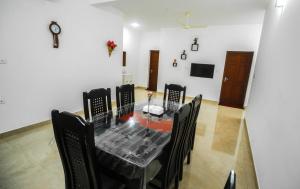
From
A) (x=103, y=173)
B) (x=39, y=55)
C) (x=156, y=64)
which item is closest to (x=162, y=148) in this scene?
(x=103, y=173)

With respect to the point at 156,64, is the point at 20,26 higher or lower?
higher

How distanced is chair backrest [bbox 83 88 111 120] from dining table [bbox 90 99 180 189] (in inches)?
7.8

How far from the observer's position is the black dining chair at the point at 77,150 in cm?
99

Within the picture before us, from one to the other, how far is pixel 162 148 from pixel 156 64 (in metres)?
6.28

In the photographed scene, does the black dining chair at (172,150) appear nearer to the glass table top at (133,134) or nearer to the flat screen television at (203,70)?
the glass table top at (133,134)

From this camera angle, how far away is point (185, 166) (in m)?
2.24

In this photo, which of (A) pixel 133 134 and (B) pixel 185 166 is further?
(B) pixel 185 166

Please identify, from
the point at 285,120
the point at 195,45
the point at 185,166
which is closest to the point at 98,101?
the point at 185,166

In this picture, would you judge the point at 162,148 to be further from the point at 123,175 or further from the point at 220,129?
the point at 220,129

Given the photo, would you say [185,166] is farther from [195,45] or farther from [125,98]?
[195,45]

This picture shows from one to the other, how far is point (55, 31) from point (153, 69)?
483 centimetres

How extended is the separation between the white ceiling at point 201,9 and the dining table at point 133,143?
281cm

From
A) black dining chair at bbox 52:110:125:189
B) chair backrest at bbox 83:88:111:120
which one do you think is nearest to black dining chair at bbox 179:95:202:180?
black dining chair at bbox 52:110:125:189

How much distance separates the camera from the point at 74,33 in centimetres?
354
